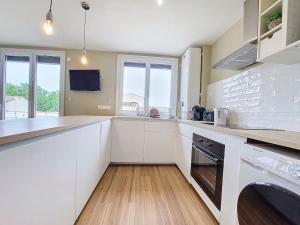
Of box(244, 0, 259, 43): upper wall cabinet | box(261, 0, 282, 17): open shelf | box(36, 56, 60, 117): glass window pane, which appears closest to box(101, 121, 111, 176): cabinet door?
box(36, 56, 60, 117): glass window pane

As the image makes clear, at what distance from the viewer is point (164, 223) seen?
5.61 ft

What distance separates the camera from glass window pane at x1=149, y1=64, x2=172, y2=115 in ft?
13.8

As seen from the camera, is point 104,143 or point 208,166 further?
point 104,143

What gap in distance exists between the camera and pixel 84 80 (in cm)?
395

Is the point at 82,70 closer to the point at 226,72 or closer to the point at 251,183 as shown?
the point at 226,72

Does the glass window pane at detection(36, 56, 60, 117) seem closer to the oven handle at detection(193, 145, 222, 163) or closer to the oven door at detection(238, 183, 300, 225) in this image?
the oven handle at detection(193, 145, 222, 163)

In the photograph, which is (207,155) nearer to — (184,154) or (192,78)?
(184,154)

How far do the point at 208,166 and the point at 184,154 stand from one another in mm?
979

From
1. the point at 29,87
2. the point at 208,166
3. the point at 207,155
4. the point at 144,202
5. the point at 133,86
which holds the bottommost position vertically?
the point at 144,202

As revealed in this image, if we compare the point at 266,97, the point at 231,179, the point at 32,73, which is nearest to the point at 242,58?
the point at 266,97

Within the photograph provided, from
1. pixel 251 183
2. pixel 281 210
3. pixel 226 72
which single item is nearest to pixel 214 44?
pixel 226 72

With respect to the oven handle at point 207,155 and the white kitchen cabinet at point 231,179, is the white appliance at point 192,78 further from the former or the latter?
the white kitchen cabinet at point 231,179

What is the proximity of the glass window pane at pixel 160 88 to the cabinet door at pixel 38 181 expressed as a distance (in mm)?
2906

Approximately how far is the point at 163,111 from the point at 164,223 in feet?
8.86
